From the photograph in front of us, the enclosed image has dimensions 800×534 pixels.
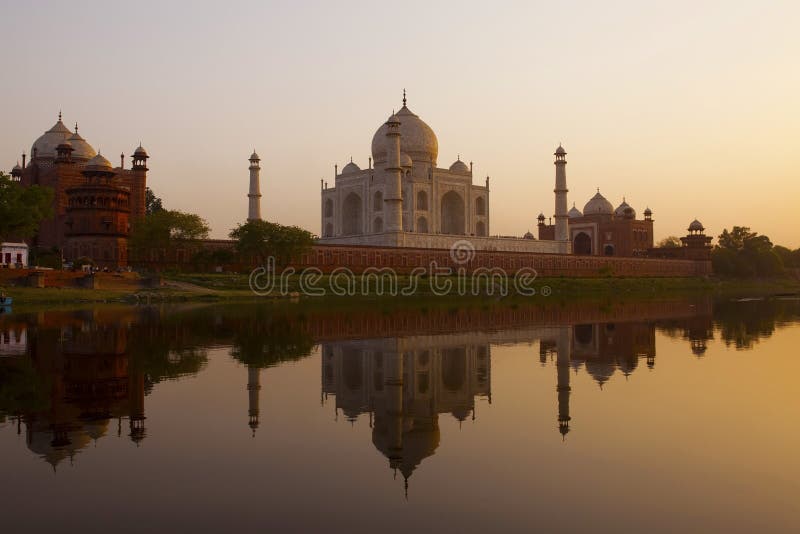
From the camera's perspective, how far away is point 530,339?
728 inches

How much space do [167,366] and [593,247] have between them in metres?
73.4

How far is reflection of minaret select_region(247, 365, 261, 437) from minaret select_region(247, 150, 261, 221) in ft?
149

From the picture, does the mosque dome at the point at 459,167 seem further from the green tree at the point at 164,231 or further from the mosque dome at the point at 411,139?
the green tree at the point at 164,231

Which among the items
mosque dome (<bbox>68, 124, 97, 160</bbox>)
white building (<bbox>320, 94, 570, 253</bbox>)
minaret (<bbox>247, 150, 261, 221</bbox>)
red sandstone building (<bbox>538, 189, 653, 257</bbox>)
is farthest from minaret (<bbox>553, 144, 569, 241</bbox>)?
mosque dome (<bbox>68, 124, 97, 160</bbox>)

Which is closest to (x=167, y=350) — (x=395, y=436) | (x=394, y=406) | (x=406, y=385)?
(x=406, y=385)

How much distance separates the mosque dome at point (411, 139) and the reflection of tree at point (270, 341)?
3853 cm

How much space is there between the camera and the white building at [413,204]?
57.7 metres

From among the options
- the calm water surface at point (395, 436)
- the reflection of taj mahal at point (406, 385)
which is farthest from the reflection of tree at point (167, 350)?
the reflection of taj mahal at point (406, 385)

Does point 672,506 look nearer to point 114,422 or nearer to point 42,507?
point 42,507

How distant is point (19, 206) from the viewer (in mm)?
35875

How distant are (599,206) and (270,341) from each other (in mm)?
69957

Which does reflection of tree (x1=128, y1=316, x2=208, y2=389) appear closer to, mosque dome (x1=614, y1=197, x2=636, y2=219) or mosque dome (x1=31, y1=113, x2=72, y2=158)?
mosque dome (x1=31, y1=113, x2=72, y2=158)

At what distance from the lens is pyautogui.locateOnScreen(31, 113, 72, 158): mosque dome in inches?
2035

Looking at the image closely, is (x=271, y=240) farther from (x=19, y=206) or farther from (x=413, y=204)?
(x=413, y=204)
